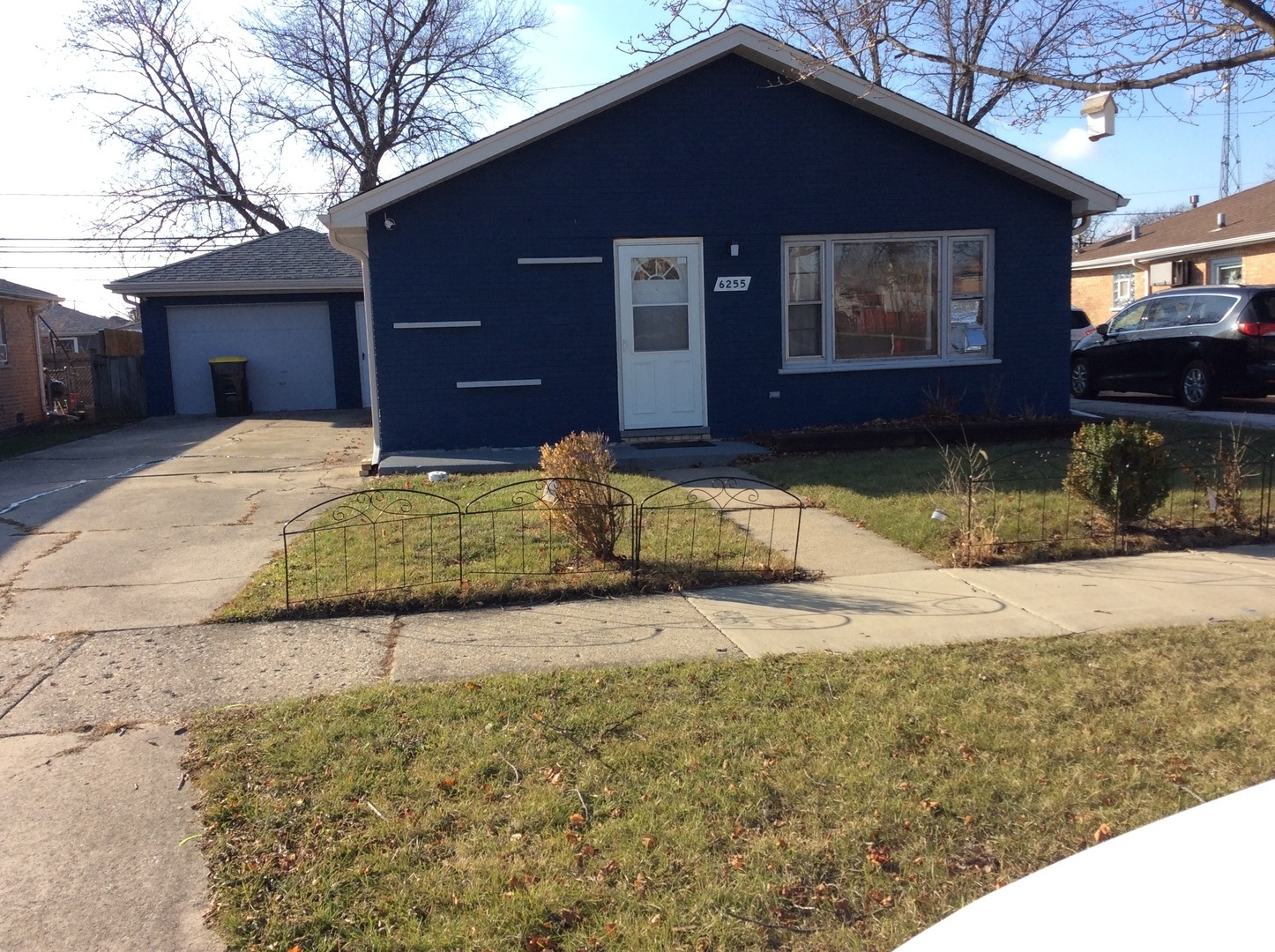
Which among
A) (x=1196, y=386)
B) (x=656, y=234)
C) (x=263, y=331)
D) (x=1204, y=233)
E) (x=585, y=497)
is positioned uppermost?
(x=1204, y=233)

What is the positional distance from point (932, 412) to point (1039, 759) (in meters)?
9.68

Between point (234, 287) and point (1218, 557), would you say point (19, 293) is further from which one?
point (1218, 557)

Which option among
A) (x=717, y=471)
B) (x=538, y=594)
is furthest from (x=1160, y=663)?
(x=717, y=471)

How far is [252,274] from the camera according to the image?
67.8ft

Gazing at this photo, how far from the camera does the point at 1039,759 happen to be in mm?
3896

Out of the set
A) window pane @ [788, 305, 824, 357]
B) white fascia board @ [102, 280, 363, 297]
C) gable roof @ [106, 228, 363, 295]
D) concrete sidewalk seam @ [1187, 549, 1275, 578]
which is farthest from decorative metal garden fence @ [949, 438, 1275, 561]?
gable roof @ [106, 228, 363, 295]

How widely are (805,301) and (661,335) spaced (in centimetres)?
198

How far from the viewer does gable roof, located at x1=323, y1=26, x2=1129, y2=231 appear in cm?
1153

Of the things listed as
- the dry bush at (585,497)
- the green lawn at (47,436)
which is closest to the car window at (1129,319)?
the dry bush at (585,497)

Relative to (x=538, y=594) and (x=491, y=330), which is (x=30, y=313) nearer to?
(x=491, y=330)

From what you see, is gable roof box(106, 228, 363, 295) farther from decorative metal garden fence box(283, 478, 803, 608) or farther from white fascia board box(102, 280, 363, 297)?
decorative metal garden fence box(283, 478, 803, 608)

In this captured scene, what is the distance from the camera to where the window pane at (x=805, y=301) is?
13.0m

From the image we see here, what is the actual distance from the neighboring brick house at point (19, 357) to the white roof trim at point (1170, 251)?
22.6m

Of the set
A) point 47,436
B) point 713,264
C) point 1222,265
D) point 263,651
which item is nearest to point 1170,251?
point 1222,265
